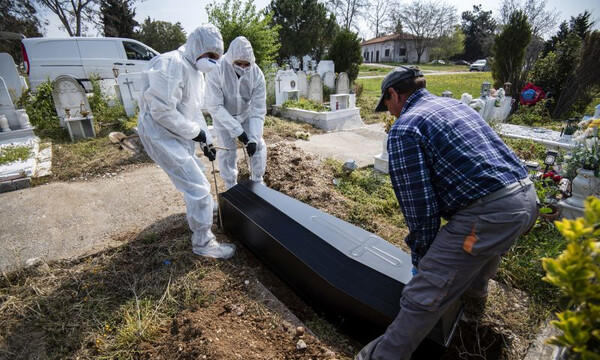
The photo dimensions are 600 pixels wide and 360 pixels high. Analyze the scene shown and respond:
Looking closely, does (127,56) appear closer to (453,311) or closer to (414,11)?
(453,311)

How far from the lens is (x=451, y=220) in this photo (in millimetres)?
1482

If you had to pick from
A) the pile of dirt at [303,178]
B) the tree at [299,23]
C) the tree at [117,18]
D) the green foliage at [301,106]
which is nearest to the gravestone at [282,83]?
the green foliage at [301,106]

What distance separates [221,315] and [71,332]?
1.00 metres

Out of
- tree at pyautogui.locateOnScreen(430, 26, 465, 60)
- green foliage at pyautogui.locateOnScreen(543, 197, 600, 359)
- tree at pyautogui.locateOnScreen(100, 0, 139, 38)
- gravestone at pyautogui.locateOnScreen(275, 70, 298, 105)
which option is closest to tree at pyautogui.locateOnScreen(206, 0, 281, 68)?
gravestone at pyautogui.locateOnScreen(275, 70, 298, 105)

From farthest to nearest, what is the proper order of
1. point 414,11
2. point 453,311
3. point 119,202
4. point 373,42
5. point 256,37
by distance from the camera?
1. point 373,42
2. point 414,11
3. point 256,37
4. point 119,202
5. point 453,311

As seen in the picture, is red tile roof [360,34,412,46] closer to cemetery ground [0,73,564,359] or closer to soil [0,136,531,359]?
cemetery ground [0,73,564,359]

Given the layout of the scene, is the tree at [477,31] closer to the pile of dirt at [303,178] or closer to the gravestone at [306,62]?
the gravestone at [306,62]

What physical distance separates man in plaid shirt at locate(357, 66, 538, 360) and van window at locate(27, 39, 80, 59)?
12.4m

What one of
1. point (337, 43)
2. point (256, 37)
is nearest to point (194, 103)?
point (256, 37)

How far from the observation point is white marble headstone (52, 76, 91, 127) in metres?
6.66

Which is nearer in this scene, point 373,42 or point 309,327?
point 309,327

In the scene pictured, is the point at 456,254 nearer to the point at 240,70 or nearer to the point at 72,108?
the point at 240,70

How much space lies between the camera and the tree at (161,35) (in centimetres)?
2753

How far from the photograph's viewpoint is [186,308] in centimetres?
212
